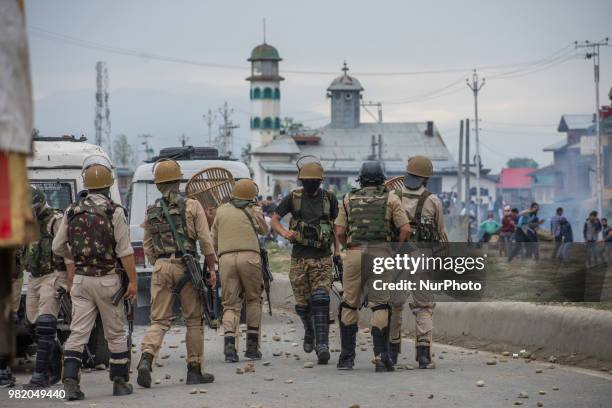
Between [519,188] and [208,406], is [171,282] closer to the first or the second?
[208,406]

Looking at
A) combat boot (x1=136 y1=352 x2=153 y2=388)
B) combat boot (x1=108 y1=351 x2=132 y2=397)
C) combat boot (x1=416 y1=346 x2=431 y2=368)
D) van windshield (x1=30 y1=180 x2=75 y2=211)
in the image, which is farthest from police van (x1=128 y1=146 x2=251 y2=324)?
combat boot (x1=108 y1=351 x2=132 y2=397)

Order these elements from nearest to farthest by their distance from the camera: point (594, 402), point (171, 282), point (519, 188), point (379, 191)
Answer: point (594, 402) → point (171, 282) → point (379, 191) → point (519, 188)

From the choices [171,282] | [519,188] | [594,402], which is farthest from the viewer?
[519,188]

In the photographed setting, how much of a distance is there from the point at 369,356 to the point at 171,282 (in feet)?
9.55

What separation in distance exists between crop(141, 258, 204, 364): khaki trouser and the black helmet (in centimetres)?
202

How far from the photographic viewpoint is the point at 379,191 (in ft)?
37.4

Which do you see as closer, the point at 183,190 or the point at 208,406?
the point at 208,406

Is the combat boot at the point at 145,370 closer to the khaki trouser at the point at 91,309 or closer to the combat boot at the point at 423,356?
the khaki trouser at the point at 91,309

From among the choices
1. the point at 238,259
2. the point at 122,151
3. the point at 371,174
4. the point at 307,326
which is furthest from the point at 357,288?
the point at 122,151

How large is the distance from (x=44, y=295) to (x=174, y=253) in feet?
3.93

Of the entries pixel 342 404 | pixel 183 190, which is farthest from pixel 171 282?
pixel 183 190

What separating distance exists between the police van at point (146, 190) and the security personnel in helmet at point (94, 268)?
628 centimetres

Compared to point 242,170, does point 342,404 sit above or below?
below

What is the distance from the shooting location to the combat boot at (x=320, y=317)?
11969 mm
